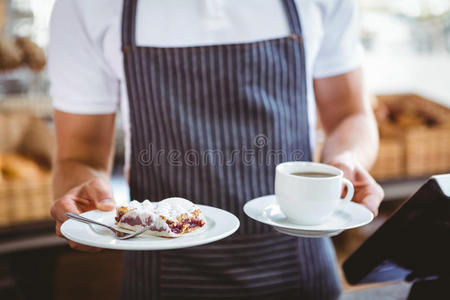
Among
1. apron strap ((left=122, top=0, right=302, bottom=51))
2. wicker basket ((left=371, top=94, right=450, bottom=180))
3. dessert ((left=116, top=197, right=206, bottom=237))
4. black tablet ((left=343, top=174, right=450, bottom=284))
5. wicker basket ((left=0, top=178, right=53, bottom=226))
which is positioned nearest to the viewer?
black tablet ((left=343, top=174, right=450, bottom=284))

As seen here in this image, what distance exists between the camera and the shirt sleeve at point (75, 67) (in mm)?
1080

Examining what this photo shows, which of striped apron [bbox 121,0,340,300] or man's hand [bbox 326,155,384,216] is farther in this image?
striped apron [bbox 121,0,340,300]

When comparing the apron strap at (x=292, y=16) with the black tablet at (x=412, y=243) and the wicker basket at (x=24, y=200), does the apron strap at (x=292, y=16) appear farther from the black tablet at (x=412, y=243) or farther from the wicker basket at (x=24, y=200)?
the wicker basket at (x=24, y=200)

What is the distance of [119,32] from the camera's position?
3.51ft

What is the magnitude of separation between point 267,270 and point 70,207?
0.51m

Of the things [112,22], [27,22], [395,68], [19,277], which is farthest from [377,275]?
[395,68]

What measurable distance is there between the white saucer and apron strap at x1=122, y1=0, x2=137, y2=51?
1.33ft

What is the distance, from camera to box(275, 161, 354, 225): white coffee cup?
0.80 m

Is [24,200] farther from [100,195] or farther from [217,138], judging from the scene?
[100,195]

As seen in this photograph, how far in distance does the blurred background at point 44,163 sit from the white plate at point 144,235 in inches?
39.5

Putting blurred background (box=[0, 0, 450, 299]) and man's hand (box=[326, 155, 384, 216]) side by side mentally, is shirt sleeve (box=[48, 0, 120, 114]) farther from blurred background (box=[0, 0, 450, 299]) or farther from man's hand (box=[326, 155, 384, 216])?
blurred background (box=[0, 0, 450, 299])

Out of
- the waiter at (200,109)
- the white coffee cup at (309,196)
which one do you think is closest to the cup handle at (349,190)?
the white coffee cup at (309,196)

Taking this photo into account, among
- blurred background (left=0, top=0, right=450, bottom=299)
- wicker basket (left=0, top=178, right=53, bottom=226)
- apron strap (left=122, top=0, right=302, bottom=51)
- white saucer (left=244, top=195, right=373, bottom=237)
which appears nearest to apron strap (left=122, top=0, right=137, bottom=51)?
apron strap (left=122, top=0, right=302, bottom=51)

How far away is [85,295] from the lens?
249 cm
